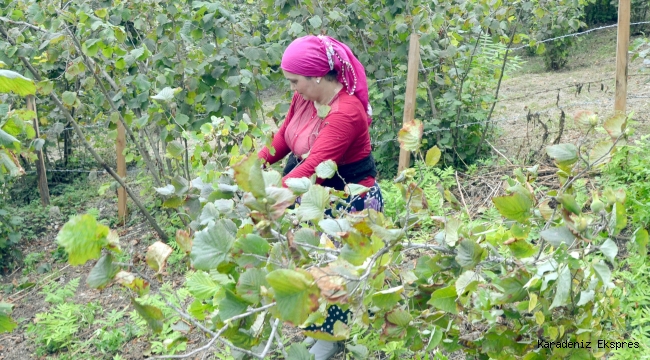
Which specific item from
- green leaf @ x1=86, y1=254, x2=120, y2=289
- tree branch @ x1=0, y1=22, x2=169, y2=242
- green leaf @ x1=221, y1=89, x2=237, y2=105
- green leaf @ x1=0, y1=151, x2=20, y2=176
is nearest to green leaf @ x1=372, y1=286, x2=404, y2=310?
green leaf @ x1=86, y1=254, x2=120, y2=289

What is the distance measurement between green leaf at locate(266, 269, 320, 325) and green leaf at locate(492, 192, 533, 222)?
62 cm

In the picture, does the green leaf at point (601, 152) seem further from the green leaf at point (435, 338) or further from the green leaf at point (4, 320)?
the green leaf at point (4, 320)

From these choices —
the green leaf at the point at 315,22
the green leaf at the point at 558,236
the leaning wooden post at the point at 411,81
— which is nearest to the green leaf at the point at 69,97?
the green leaf at the point at 315,22

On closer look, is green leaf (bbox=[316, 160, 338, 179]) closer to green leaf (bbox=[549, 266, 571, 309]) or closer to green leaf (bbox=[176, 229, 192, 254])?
green leaf (bbox=[176, 229, 192, 254])

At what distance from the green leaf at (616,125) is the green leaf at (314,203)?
75 cm

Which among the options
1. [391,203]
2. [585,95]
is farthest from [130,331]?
[585,95]

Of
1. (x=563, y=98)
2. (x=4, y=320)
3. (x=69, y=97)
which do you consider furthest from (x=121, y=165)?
(x=563, y=98)

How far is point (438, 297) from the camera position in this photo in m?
1.47

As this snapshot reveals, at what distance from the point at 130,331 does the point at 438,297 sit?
9.93 feet

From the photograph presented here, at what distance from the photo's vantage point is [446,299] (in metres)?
1.48

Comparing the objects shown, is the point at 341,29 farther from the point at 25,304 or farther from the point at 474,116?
the point at 25,304

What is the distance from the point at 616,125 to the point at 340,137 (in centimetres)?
148

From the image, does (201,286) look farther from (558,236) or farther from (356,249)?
(558,236)

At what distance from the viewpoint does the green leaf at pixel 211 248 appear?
1269mm
